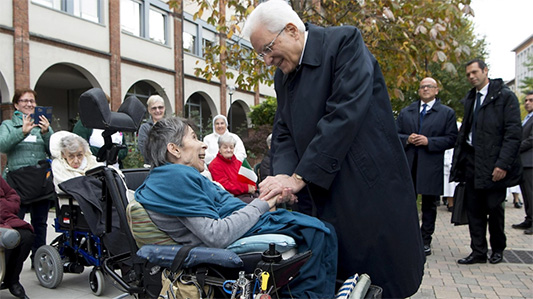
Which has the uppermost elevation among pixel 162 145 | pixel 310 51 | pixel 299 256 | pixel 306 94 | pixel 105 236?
pixel 310 51

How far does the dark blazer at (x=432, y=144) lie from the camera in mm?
5516

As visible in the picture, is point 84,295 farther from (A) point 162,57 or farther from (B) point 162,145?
(A) point 162,57

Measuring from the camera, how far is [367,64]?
222 centimetres

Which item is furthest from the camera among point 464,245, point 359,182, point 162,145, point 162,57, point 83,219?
point 162,57

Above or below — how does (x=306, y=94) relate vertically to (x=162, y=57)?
below

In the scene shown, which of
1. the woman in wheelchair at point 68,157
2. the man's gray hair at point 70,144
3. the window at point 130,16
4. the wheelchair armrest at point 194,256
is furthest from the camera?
the window at point 130,16

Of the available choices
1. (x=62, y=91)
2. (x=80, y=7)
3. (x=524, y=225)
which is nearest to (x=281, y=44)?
(x=524, y=225)

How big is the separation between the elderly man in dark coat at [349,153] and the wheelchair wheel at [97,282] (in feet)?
8.83

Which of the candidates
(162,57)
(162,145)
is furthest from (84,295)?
(162,57)

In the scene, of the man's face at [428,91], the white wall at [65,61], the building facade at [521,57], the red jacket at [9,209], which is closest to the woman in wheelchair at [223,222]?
the red jacket at [9,209]

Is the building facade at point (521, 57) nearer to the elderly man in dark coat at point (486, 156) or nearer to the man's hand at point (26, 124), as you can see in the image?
the elderly man in dark coat at point (486, 156)

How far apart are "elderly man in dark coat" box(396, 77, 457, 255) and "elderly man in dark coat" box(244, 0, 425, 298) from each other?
11.4 feet

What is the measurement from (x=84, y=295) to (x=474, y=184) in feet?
13.9

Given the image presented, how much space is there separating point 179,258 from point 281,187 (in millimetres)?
579
